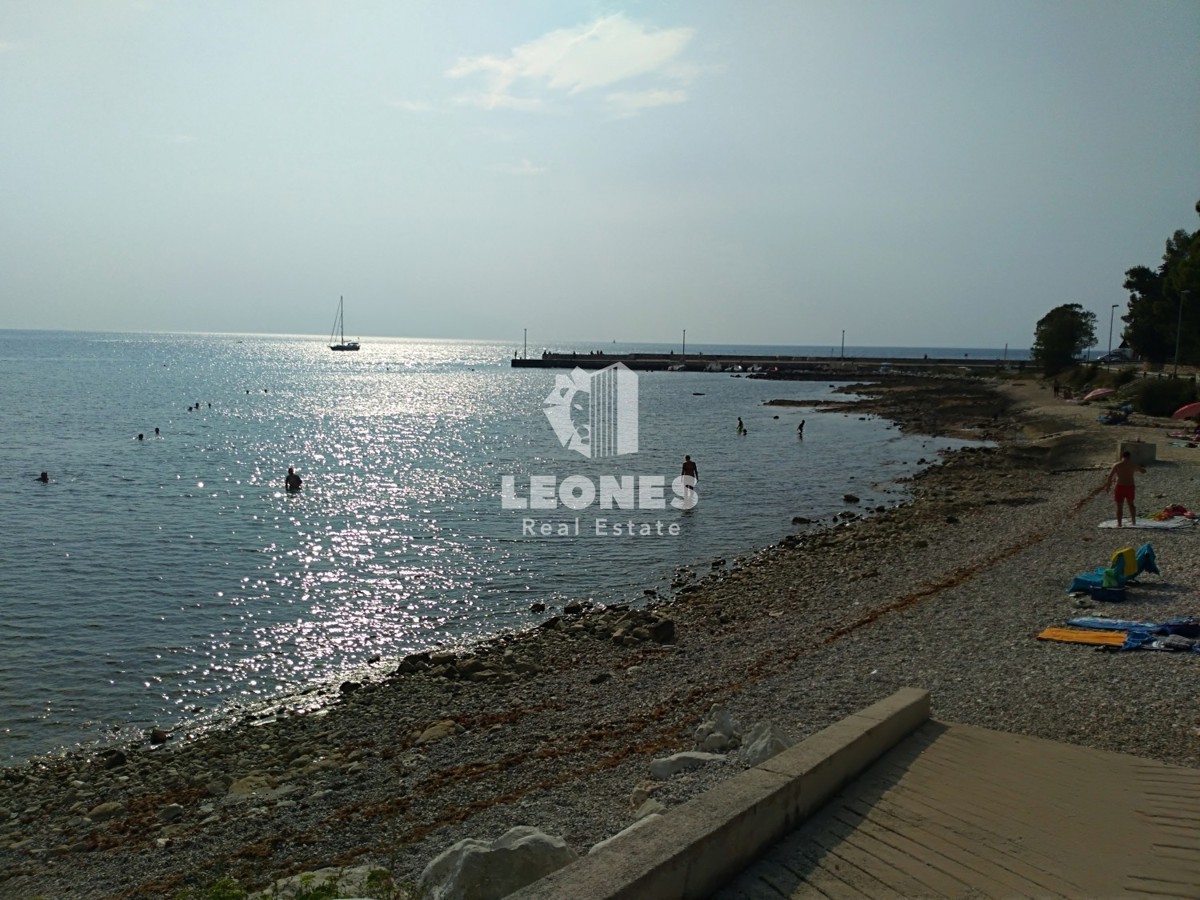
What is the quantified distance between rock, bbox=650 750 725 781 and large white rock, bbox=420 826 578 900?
6.57 feet

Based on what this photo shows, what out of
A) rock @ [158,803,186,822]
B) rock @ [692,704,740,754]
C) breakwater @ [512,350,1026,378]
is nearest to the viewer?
rock @ [692,704,740,754]

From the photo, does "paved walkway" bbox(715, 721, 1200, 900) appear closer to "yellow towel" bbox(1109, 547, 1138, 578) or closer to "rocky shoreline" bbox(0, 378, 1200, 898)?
"rocky shoreline" bbox(0, 378, 1200, 898)

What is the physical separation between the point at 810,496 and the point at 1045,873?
28.8 metres

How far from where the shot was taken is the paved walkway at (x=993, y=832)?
4.83 m

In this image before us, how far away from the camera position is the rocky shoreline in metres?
7.77

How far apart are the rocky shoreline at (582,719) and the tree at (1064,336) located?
254 feet

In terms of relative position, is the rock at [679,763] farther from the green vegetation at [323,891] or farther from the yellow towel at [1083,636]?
the yellow towel at [1083,636]

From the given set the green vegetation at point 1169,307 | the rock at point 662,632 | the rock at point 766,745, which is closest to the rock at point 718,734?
the rock at point 766,745

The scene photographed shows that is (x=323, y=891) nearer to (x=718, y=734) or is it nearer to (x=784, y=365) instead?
(x=718, y=734)

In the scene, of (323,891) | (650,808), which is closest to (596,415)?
(650,808)

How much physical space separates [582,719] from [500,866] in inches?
219

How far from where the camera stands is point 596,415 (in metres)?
79.2

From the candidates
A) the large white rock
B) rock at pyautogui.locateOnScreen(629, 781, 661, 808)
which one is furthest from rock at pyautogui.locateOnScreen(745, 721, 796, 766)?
the large white rock

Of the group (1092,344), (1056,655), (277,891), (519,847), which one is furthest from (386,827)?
(1092,344)
